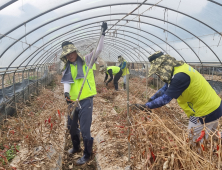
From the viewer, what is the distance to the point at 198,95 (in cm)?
225

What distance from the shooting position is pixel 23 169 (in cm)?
223

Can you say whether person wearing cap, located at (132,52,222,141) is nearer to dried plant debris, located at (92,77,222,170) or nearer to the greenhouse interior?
the greenhouse interior

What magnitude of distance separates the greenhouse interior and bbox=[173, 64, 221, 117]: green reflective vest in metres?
0.01

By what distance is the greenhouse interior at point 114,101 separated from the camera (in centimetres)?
151

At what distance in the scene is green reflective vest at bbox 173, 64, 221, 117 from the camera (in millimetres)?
2180

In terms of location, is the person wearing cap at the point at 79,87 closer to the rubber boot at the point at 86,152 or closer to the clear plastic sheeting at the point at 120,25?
the rubber boot at the point at 86,152

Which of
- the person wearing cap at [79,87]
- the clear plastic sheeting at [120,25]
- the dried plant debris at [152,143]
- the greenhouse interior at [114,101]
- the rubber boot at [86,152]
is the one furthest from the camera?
the clear plastic sheeting at [120,25]

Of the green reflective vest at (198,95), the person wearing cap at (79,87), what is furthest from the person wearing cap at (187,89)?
the person wearing cap at (79,87)

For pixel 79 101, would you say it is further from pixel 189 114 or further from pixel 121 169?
pixel 189 114

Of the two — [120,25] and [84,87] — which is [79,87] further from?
[120,25]

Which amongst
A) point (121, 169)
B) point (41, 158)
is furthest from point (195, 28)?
point (41, 158)

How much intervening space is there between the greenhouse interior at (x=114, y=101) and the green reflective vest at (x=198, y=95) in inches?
0.5

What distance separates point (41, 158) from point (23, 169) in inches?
19.7

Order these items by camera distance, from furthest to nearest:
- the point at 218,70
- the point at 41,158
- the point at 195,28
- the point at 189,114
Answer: the point at 218,70
the point at 195,28
the point at 41,158
the point at 189,114
